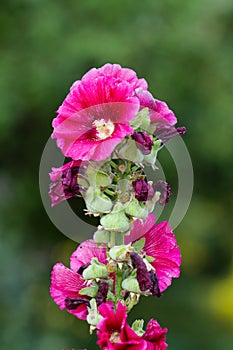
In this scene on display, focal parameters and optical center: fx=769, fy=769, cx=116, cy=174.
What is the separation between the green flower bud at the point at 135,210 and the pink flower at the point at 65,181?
0.12 meters

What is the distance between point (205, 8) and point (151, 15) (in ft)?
2.67

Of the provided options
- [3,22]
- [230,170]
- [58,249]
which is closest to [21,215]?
[58,249]

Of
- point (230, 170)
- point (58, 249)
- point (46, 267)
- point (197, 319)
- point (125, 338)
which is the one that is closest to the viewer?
point (125, 338)

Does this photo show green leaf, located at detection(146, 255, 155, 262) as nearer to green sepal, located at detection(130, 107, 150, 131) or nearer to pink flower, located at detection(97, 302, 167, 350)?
pink flower, located at detection(97, 302, 167, 350)

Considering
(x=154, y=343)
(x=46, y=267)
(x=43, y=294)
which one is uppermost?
(x=46, y=267)

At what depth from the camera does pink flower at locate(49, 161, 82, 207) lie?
1658mm

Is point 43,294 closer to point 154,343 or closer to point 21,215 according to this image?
point 21,215

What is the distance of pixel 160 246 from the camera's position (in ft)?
5.70

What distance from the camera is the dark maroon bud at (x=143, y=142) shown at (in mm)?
1612

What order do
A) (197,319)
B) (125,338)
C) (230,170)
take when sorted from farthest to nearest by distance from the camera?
(230,170) → (197,319) → (125,338)

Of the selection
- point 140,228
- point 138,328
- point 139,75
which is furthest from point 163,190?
point 139,75

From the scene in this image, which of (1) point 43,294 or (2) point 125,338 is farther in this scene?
(1) point 43,294

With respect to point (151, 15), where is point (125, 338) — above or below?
below

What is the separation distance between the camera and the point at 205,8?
10.1m
